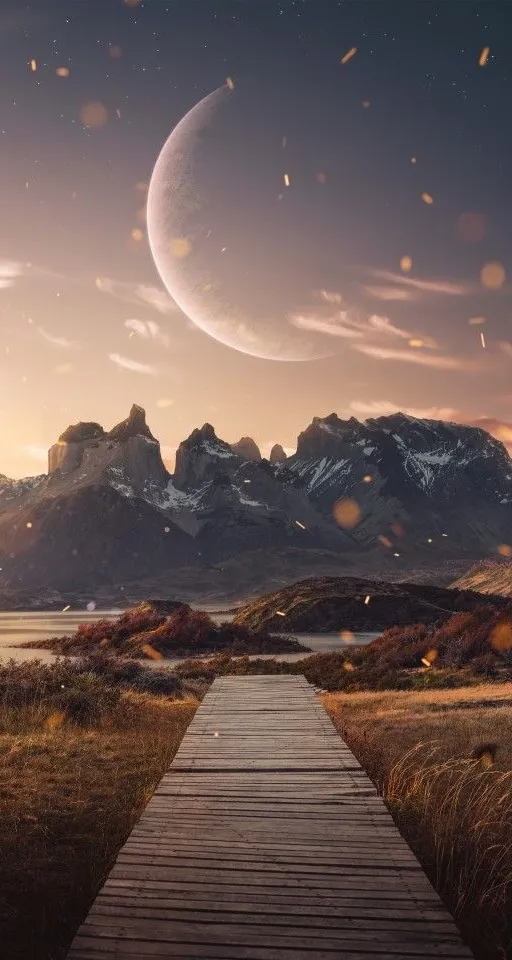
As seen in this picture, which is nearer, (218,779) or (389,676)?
(218,779)

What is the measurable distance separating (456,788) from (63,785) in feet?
17.8

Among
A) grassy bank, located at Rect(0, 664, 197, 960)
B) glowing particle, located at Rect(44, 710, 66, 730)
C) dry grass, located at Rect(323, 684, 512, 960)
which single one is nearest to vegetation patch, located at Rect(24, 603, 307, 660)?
grassy bank, located at Rect(0, 664, 197, 960)

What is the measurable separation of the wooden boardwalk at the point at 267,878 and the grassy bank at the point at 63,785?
0.68m

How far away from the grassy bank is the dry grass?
3.16m

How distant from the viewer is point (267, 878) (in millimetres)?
5527

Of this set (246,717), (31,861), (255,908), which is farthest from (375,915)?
(246,717)

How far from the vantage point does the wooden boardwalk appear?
14.6 ft

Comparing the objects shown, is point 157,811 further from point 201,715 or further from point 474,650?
point 474,650

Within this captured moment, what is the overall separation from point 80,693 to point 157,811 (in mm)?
9133

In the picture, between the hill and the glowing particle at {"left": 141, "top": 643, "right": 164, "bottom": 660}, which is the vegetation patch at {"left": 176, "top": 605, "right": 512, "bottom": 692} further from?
the hill

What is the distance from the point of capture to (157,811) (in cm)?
735

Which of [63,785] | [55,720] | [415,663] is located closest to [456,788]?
[63,785]

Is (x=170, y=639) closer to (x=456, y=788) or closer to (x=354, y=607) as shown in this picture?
(x=354, y=607)

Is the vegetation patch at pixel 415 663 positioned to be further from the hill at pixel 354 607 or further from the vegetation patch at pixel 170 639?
the hill at pixel 354 607
